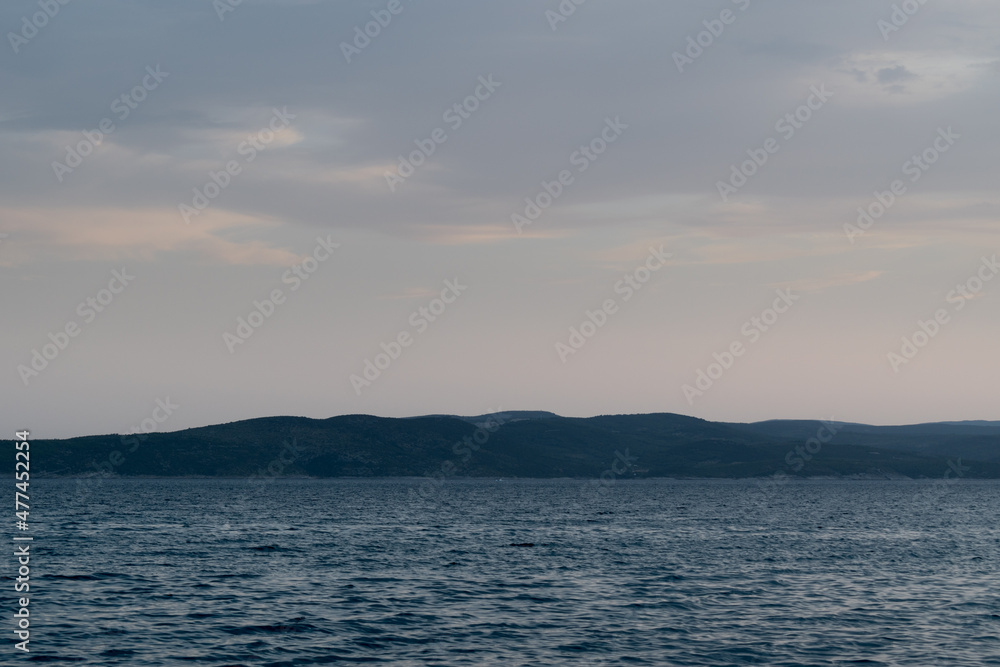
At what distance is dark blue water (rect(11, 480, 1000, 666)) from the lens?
49.7 m

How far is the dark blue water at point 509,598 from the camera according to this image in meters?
49.7

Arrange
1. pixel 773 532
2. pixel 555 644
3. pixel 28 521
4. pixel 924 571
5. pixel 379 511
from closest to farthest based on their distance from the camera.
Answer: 1. pixel 555 644
2. pixel 924 571
3. pixel 773 532
4. pixel 28 521
5. pixel 379 511

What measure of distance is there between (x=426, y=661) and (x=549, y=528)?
8854 cm

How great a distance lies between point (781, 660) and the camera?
47.8 meters

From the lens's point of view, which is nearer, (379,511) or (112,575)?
(112,575)

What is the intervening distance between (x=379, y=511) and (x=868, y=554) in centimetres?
10379

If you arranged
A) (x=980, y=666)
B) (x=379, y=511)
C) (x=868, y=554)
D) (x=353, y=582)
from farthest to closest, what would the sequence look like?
(x=379, y=511), (x=868, y=554), (x=353, y=582), (x=980, y=666)

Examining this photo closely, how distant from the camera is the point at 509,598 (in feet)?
218

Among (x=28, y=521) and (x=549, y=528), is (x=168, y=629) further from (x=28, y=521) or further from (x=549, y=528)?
(x=28, y=521)

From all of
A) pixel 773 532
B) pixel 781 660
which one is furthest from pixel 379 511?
pixel 781 660

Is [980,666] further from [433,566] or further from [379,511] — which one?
[379,511]

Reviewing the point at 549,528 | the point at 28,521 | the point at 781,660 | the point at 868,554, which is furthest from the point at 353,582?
the point at 28,521

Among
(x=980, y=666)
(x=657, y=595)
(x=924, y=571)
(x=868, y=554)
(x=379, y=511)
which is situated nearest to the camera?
(x=980, y=666)

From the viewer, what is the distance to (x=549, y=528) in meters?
135
